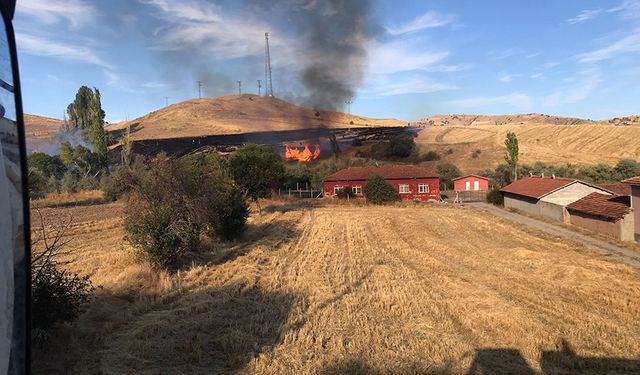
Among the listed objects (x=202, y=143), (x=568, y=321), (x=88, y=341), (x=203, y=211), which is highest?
(x=202, y=143)

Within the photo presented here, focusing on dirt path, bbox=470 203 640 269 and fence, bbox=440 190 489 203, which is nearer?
dirt path, bbox=470 203 640 269

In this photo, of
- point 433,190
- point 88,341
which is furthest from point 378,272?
point 433,190

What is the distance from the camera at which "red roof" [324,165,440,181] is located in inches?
2105

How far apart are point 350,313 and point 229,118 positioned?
401ft

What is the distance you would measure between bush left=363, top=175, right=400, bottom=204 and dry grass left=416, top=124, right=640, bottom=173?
1416 inches

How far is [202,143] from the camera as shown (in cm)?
9150

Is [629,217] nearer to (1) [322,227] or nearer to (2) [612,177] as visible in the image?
(1) [322,227]

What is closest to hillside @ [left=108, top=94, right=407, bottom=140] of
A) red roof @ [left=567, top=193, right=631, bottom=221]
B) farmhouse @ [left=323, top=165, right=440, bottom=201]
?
farmhouse @ [left=323, top=165, right=440, bottom=201]

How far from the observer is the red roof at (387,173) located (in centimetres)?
5347

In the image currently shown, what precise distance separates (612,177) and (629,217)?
133ft

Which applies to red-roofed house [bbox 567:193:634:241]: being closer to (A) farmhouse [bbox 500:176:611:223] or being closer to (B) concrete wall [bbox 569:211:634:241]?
(B) concrete wall [bbox 569:211:634:241]

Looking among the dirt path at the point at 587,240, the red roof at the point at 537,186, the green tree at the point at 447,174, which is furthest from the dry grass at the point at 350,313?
the green tree at the point at 447,174

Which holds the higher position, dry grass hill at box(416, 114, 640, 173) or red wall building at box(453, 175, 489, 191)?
dry grass hill at box(416, 114, 640, 173)

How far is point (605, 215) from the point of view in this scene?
1077 inches
